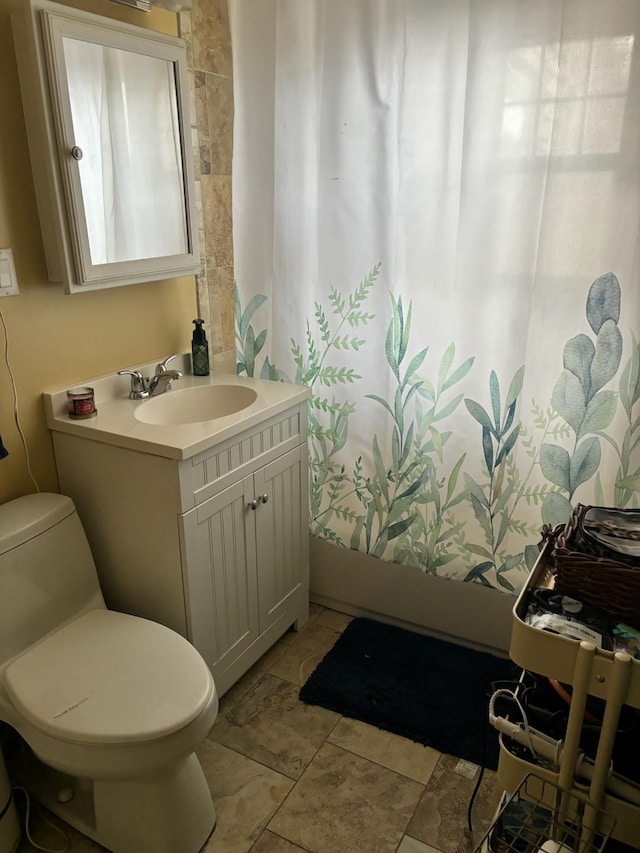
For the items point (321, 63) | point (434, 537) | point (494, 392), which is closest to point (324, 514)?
point (434, 537)

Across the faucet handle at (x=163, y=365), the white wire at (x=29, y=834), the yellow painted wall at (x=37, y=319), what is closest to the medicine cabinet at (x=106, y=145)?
the yellow painted wall at (x=37, y=319)

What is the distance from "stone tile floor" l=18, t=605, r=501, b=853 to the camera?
1.57 metres

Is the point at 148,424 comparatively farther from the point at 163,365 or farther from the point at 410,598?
the point at 410,598

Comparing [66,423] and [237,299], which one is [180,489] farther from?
[237,299]

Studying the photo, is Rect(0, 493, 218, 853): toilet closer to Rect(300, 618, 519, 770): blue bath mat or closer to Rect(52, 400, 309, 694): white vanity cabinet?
Rect(52, 400, 309, 694): white vanity cabinet

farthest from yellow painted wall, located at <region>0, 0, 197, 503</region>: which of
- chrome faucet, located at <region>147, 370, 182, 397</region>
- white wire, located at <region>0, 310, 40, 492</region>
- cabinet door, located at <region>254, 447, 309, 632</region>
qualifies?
cabinet door, located at <region>254, 447, 309, 632</region>

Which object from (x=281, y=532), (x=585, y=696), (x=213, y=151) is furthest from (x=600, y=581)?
(x=213, y=151)

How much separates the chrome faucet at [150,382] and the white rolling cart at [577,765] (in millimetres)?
→ 1218

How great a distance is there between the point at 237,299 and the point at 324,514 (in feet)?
2.69

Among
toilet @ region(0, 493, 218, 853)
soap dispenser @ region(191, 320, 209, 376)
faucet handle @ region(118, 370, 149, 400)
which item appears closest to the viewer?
toilet @ region(0, 493, 218, 853)

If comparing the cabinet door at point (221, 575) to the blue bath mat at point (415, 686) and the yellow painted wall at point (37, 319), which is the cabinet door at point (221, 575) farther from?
the yellow painted wall at point (37, 319)

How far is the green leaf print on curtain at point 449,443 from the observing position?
69.6 inches

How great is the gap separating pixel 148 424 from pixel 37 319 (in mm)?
390

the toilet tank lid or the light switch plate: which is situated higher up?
the light switch plate
